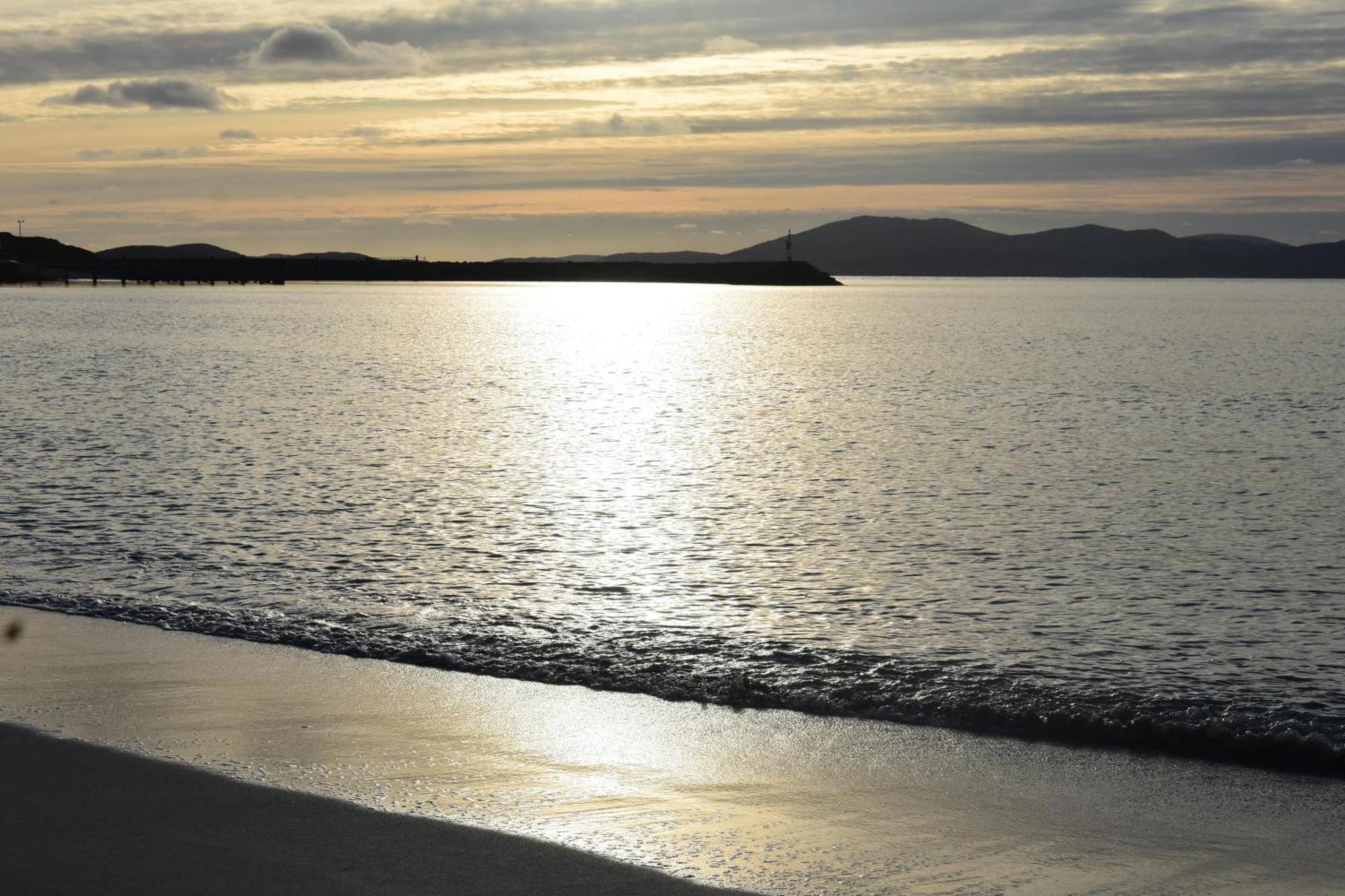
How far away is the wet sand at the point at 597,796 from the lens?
809cm

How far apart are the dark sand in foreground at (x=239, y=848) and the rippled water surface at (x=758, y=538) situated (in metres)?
4.65

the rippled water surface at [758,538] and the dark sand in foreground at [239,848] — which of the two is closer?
the dark sand in foreground at [239,848]

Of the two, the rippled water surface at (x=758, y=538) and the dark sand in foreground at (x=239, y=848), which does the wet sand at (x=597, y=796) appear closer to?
the dark sand in foreground at (x=239, y=848)

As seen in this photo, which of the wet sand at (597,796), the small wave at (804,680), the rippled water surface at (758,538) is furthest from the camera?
the rippled water surface at (758,538)

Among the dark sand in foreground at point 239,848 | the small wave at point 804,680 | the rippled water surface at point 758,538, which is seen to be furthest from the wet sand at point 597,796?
the rippled water surface at point 758,538

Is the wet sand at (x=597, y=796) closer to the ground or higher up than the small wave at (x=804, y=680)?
higher up

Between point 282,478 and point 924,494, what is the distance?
13.5 m

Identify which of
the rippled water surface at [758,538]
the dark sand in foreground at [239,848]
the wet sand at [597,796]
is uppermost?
the dark sand in foreground at [239,848]

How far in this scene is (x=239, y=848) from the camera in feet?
27.0

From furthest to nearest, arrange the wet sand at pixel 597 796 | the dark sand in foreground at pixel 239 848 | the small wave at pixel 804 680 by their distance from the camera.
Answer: the small wave at pixel 804 680, the wet sand at pixel 597 796, the dark sand in foreground at pixel 239 848

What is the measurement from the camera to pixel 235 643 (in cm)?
1448

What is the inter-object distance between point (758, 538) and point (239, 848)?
14.2 meters

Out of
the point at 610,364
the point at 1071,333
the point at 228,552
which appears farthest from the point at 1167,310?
the point at 228,552

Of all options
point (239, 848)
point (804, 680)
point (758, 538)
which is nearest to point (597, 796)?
point (239, 848)
